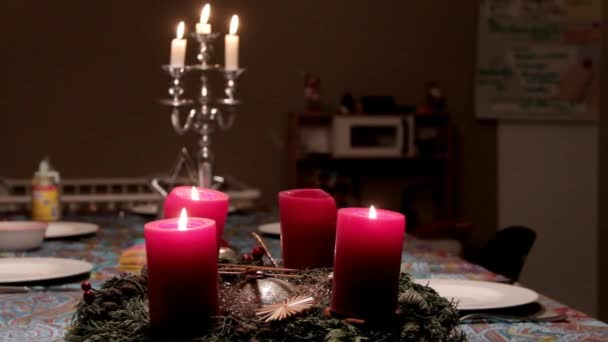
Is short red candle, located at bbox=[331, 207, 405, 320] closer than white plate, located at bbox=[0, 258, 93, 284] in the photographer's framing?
Yes

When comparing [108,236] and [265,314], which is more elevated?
[265,314]

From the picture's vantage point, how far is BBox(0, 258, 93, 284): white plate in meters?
1.33

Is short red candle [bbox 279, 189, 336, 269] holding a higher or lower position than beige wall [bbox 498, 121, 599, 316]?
higher

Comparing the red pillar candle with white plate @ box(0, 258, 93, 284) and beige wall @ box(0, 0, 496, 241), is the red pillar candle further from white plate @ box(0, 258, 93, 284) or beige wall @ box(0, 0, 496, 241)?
beige wall @ box(0, 0, 496, 241)

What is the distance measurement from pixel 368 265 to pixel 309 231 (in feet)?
0.65

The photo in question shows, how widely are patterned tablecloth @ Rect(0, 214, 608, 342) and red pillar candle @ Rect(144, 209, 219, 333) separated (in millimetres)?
345

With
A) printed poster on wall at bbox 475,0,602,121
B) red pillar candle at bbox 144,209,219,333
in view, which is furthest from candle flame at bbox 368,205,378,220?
printed poster on wall at bbox 475,0,602,121

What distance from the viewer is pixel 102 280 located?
53.6 inches

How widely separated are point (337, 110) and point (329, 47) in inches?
12.8

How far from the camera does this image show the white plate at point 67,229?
6.19 feet

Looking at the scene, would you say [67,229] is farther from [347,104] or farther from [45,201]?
[347,104]

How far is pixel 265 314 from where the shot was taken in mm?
709

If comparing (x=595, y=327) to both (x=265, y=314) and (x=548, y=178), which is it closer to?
(x=265, y=314)

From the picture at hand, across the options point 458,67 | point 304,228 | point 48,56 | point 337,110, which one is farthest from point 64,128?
point 304,228
